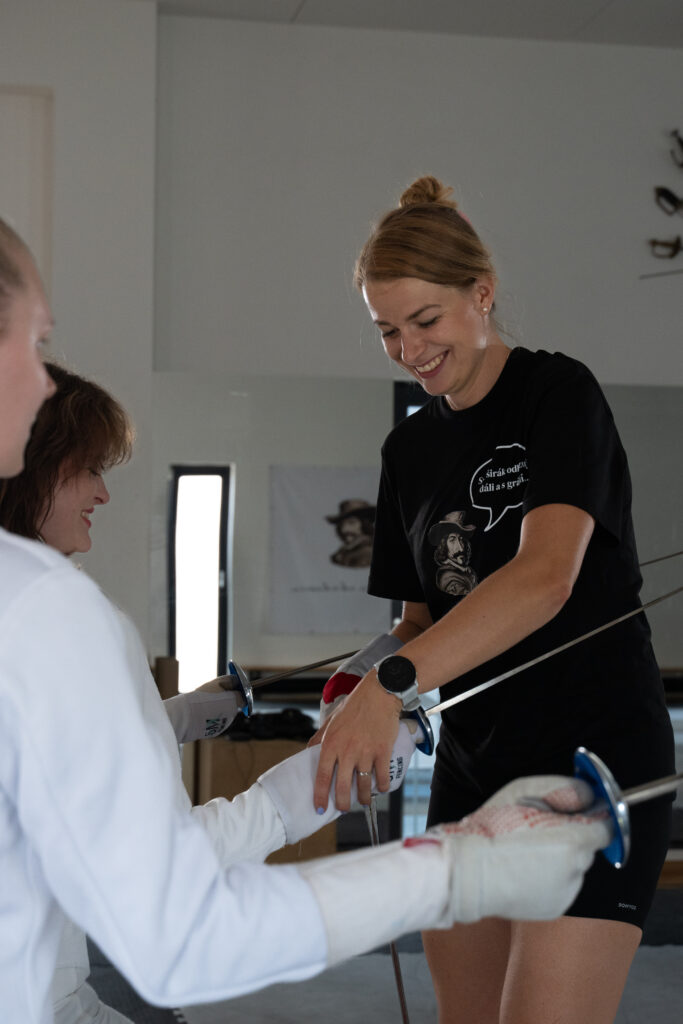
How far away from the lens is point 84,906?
784 mm

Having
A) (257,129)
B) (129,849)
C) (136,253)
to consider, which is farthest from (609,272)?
(129,849)

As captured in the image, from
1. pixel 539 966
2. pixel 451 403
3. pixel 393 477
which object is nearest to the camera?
pixel 539 966

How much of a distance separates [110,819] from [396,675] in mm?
606

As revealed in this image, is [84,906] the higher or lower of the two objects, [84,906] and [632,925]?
the higher

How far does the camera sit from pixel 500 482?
1.62 metres

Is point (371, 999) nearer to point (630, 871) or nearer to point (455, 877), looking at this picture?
point (630, 871)

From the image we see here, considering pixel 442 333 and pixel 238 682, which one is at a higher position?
pixel 442 333

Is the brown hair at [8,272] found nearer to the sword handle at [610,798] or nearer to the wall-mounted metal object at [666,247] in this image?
the sword handle at [610,798]

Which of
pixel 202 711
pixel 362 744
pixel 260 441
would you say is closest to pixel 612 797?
pixel 362 744

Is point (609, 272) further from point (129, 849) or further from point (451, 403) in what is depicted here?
point (129, 849)

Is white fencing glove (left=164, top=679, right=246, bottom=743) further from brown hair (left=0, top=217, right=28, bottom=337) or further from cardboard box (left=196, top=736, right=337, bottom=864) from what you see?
cardboard box (left=196, top=736, right=337, bottom=864)

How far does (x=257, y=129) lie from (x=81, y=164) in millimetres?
601

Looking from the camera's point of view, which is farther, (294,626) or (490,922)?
(294,626)

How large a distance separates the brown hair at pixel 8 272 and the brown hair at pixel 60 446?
0.81 m
